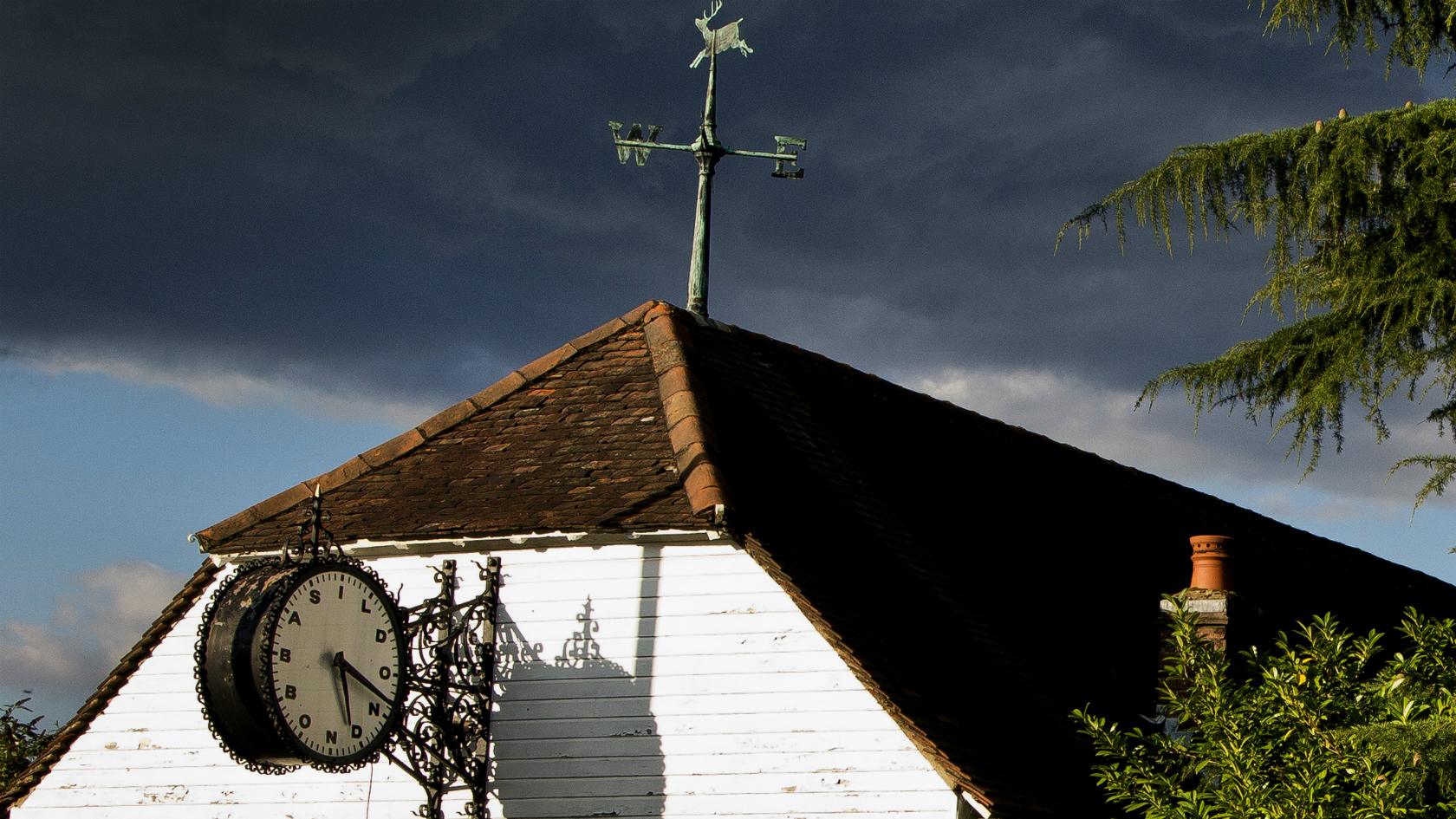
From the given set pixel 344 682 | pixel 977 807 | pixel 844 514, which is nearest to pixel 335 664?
pixel 344 682

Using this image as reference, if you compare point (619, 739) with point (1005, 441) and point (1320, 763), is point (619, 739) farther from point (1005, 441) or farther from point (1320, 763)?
point (1005, 441)

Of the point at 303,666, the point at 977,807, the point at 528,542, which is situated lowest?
the point at 977,807

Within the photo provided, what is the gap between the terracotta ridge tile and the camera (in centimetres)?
1372

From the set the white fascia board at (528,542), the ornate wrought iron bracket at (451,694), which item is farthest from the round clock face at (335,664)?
the white fascia board at (528,542)

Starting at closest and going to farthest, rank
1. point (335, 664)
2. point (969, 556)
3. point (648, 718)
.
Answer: point (335, 664)
point (648, 718)
point (969, 556)

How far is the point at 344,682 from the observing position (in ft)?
35.7

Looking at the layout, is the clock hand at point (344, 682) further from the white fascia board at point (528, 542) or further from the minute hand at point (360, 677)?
the white fascia board at point (528, 542)

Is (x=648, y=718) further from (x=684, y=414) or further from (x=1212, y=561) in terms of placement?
(x=1212, y=561)

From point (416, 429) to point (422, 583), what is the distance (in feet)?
6.36

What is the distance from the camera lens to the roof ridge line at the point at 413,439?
46.0 ft

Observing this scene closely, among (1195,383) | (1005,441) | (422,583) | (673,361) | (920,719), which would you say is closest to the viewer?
(920,719)

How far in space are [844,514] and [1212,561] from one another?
2746 millimetres

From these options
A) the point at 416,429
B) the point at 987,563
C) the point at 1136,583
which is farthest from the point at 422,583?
the point at 1136,583

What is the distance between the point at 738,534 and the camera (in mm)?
12094
